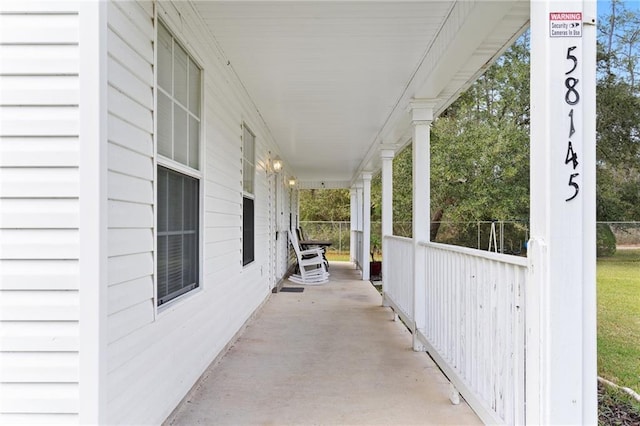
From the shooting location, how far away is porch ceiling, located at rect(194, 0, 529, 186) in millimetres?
2656

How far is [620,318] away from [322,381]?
540 cm

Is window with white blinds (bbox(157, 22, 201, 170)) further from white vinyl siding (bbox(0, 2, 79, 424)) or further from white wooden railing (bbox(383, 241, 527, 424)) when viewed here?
white wooden railing (bbox(383, 241, 527, 424))

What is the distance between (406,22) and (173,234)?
7.01ft

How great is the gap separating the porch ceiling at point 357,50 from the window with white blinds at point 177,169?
0.45 meters

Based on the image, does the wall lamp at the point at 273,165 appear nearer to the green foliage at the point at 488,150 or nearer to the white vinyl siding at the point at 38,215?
the white vinyl siding at the point at 38,215

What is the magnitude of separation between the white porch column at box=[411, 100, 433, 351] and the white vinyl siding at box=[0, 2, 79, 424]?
2.96 meters

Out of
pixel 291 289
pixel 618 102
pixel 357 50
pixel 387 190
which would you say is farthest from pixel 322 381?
pixel 618 102

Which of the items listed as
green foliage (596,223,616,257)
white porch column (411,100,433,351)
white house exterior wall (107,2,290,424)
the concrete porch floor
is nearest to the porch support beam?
white porch column (411,100,433,351)

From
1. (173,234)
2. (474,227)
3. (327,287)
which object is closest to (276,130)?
(327,287)

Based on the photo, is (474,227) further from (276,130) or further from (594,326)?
(594,326)

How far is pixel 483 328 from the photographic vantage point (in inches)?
93.9

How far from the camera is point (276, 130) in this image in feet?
21.1

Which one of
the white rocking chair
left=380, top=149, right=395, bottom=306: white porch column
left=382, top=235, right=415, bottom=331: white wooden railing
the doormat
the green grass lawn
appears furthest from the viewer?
the white rocking chair

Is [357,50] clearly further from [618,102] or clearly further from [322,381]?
[618,102]
